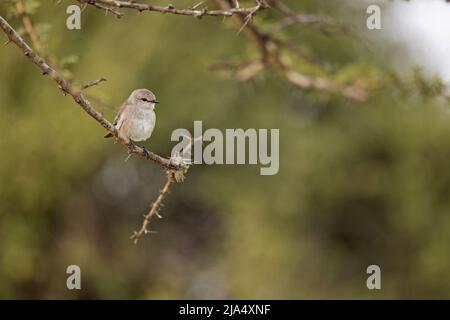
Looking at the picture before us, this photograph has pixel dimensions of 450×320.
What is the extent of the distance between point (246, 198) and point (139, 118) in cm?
1363

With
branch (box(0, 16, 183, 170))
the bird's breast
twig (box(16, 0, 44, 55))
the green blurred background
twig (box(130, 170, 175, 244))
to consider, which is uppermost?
the green blurred background

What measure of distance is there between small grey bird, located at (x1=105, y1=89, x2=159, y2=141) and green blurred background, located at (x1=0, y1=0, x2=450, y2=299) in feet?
33.7

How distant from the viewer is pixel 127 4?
12.9 feet

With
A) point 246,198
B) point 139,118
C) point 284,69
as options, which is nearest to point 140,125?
point 139,118

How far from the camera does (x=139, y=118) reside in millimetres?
5059

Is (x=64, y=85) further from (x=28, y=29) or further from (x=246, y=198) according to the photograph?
(x=246, y=198)

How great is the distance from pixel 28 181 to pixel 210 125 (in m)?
4.98

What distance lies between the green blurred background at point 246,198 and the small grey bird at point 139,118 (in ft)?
33.7

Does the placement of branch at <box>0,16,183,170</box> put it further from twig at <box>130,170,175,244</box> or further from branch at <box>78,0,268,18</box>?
branch at <box>78,0,268,18</box>

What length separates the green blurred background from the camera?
16.2m

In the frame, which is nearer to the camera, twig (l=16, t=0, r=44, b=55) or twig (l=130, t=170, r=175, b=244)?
twig (l=130, t=170, r=175, b=244)

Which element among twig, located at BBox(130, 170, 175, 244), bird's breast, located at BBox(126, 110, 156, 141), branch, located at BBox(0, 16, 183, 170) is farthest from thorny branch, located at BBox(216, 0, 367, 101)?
branch, located at BBox(0, 16, 183, 170)

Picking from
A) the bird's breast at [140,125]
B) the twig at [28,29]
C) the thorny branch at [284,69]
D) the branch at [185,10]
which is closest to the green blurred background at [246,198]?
the thorny branch at [284,69]
